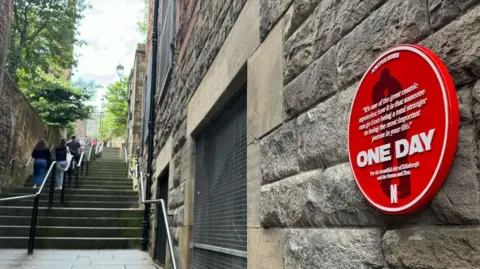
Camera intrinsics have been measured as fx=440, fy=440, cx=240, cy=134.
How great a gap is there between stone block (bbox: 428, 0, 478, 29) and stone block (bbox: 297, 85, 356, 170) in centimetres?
42

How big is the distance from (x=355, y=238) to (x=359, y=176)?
223mm

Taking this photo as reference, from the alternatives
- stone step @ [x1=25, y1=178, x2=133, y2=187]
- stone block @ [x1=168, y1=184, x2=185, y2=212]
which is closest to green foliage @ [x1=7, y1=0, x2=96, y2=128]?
stone step @ [x1=25, y1=178, x2=133, y2=187]

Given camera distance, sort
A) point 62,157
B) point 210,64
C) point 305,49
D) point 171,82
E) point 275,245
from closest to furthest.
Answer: point 305,49 < point 275,245 < point 210,64 < point 171,82 < point 62,157

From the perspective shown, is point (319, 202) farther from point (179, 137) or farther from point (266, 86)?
point (179, 137)

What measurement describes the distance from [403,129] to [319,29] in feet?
2.52

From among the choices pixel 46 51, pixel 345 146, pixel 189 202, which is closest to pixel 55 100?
pixel 46 51

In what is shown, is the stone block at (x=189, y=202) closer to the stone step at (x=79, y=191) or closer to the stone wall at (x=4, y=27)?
the stone step at (x=79, y=191)

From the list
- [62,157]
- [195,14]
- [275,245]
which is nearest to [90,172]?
[62,157]

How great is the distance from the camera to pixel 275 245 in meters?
2.26

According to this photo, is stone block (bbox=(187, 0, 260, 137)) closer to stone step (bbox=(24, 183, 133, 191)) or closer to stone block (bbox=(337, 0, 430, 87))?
stone block (bbox=(337, 0, 430, 87))

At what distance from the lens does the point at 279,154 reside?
2260 mm

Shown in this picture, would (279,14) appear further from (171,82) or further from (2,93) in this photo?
(2,93)

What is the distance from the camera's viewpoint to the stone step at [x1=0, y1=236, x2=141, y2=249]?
309 inches

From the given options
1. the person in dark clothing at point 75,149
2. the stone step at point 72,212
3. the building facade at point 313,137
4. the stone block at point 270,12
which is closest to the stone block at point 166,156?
the building facade at point 313,137
